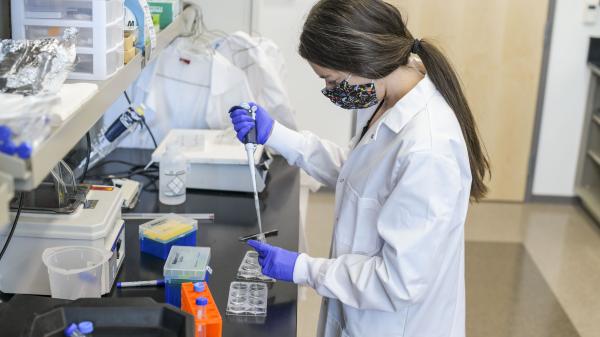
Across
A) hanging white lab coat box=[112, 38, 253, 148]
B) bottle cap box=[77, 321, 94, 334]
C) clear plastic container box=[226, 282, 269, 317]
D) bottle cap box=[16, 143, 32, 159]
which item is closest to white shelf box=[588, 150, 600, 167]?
hanging white lab coat box=[112, 38, 253, 148]

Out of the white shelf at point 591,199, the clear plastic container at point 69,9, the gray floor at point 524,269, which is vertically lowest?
the gray floor at point 524,269

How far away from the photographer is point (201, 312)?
1.28m

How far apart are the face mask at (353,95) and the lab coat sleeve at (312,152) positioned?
0.30m

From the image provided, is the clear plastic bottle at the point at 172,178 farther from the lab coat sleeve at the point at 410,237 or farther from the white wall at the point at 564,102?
the white wall at the point at 564,102

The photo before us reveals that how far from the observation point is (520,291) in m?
3.18

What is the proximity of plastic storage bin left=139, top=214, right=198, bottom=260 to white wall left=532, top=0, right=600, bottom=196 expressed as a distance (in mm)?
2851

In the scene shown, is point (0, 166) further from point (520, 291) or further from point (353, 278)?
point (520, 291)

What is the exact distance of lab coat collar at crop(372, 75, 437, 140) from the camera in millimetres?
1428

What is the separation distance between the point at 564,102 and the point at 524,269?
1.13m

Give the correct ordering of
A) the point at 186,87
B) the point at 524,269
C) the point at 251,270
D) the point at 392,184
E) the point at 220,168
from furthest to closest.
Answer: the point at 524,269, the point at 186,87, the point at 220,168, the point at 251,270, the point at 392,184

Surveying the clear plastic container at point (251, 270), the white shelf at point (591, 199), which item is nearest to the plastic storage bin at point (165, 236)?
the clear plastic container at point (251, 270)

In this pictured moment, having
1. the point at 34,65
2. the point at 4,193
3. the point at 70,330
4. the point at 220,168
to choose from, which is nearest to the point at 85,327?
the point at 70,330

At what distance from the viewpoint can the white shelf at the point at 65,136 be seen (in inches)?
36.0

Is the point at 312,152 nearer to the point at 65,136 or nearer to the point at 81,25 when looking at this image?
the point at 81,25
